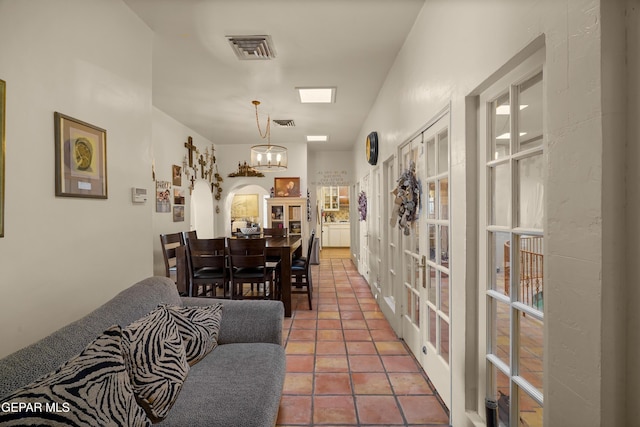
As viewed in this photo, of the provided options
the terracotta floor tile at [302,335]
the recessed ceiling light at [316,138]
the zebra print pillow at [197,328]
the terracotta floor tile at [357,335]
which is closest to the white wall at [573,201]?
the zebra print pillow at [197,328]

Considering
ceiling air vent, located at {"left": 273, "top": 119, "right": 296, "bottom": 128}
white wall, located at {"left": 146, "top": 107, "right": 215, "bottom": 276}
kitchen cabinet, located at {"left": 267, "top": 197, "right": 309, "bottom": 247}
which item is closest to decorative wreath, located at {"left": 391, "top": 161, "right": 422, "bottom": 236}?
ceiling air vent, located at {"left": 273, "top": 119, "right": 296, "bottom": 128}

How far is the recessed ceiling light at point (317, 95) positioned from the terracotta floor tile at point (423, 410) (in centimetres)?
323

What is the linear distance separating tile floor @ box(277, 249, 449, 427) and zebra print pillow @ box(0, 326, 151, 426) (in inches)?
43.3

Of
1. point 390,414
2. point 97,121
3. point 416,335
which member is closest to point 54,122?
point 97,121

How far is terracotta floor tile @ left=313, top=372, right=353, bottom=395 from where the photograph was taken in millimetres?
2180

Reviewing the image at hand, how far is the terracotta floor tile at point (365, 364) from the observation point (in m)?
2.48

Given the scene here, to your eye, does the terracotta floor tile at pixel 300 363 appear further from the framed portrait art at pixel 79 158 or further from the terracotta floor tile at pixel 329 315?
the framed portrait art at pixel 79 158

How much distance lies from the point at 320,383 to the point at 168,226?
360 centimetres

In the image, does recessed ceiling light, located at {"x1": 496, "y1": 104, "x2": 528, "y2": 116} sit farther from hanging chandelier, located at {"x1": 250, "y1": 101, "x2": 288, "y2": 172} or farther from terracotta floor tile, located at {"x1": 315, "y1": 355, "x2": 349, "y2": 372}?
hanging chandelier, located at {"x1": 250, "y1": 101, "x2": 288, "y2": 172}

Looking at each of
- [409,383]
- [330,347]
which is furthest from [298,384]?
[409,383]

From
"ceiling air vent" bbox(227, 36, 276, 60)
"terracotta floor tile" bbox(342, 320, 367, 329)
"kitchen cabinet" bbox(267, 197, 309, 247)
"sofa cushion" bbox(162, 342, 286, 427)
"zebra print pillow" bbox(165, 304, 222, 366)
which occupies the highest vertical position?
"ceiling air vent" bbox(227, 36, 276, 60)

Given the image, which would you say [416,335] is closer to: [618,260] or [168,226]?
[618,260]

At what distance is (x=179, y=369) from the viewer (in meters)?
1.44

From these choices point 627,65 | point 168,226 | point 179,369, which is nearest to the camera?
point 627,65
